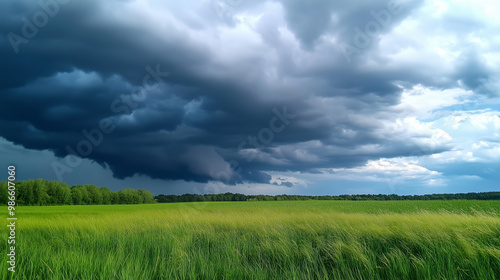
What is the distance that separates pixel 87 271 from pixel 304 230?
8043 mm

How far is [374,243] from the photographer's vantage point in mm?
8859

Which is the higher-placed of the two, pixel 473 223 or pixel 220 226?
pixel 473 223

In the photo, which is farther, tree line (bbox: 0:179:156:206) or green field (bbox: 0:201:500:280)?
tree line (bbox: 0:179:156:206)

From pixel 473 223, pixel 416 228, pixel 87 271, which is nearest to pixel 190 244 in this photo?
pixel 87 271

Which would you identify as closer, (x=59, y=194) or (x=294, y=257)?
(x=294, y=257)

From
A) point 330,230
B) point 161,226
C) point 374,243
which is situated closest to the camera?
point 374,243

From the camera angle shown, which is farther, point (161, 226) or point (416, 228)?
point (161, 226)

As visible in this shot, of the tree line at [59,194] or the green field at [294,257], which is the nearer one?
the green field at [294,257]

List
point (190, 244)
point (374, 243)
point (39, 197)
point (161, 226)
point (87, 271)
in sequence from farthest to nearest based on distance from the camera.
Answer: point (39, 197) < point (161, 226) < point (190, 244) < point (374, 243) < point (87, 271)

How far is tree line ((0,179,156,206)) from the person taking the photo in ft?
203

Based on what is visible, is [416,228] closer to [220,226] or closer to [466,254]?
[466,254]

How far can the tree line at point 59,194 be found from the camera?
62.0 metres

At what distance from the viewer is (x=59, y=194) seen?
72.6m

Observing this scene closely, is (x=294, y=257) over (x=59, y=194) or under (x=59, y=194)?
over
